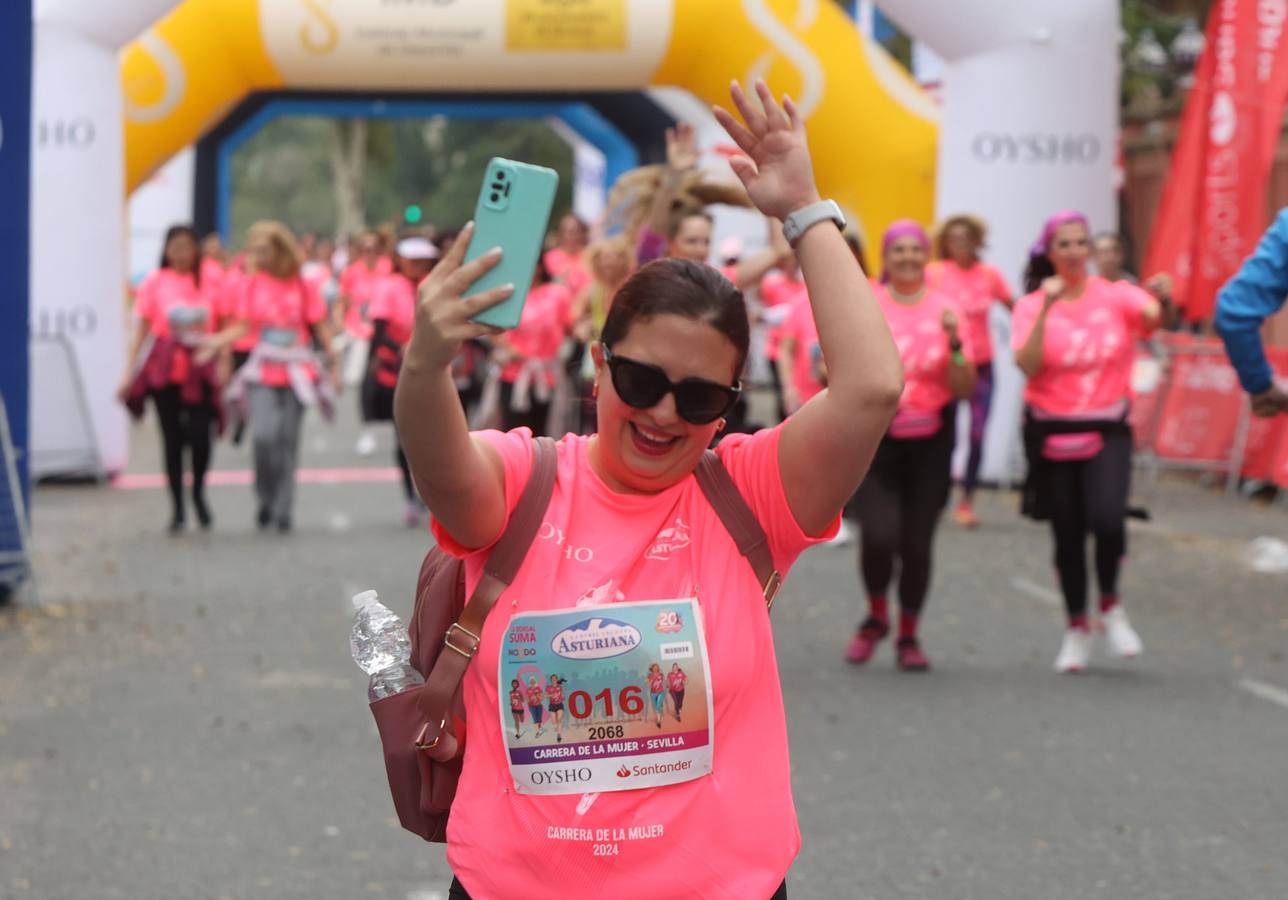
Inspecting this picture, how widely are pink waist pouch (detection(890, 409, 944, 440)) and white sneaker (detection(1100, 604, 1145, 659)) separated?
41.0 inches

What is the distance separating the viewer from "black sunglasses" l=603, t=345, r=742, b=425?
267 cm

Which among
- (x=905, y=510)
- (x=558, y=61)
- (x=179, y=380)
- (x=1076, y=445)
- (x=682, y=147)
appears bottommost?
(x=905, y=510)

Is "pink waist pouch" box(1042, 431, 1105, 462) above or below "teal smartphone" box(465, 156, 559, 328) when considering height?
below

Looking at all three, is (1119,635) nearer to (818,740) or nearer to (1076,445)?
(1076,445)

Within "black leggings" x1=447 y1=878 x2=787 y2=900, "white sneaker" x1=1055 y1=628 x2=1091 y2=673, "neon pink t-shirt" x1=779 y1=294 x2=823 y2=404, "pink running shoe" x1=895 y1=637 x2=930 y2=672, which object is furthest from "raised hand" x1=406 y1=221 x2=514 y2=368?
"neon pink t-shirt" x1=779 y1=294 x2=823 y2=404

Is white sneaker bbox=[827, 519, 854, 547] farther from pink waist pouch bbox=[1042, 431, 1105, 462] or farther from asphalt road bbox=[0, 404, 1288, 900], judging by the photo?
pink waist pouch bbox=[1042, 431, 1105, 462]

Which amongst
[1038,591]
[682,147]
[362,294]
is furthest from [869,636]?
[362,294]

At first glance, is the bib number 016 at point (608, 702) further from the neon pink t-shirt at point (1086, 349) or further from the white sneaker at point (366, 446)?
the white sneaker at point (366, 446)

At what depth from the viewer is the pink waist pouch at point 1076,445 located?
790 centimetres

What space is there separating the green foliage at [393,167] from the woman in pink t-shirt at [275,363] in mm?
23838

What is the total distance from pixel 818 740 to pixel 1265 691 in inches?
80.4

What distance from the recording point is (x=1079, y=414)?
312 inches

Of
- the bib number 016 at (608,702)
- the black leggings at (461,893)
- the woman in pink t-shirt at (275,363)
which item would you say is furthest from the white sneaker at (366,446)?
the bib number 016 at (608,702)

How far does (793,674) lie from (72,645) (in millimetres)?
3136
